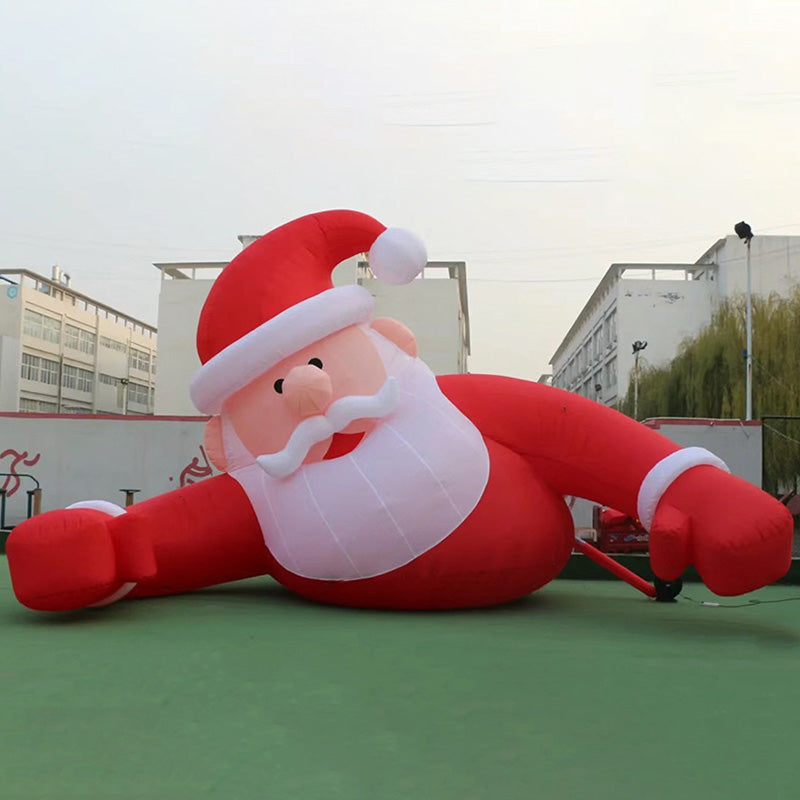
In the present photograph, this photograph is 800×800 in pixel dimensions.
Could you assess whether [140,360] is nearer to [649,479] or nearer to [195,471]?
[195,471]

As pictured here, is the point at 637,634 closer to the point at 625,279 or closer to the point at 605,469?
the point at 605,469

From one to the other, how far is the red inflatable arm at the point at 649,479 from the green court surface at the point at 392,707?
0.42 meters

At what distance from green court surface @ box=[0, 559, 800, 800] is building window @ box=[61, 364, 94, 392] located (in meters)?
49.6

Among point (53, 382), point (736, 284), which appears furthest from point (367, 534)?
point (53, 382)

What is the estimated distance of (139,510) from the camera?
16.1ft

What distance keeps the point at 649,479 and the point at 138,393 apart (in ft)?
198

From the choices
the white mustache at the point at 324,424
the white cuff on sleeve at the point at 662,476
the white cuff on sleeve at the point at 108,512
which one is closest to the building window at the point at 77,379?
the white cuff on sleeve at the point at 108,512

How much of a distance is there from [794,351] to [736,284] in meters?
17.8

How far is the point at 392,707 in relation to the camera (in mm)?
2926

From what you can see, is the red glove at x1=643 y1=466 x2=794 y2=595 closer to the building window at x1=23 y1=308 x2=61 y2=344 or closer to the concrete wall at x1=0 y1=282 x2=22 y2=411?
the concrete wall at x1=0 y1=282 x2=22 y2=411

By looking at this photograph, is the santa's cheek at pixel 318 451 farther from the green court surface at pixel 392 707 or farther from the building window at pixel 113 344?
the building window at pixel 113 344

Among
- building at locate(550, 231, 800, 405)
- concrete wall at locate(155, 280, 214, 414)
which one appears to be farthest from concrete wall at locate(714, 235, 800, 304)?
concrete wall at locate(155, 280, 214, 414)

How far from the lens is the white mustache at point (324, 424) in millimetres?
4695

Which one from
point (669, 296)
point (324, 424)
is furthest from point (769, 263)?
point (324, 424)
